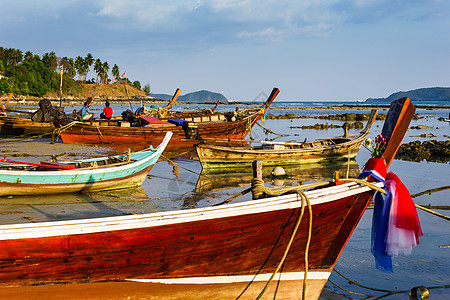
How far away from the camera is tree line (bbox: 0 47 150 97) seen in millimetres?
88406

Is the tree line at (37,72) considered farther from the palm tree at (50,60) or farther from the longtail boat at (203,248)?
the longtail boat at (203,248)

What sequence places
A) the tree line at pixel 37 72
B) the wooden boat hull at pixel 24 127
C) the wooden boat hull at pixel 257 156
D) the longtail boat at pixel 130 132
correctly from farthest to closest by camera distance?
the tree line at pixel 37 72 < the wooden boat hull at pixel 24 127 < the longtail boat at pixel 130 132 < the wooden boat hull at pixel 257 156

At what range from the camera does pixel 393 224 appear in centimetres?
420

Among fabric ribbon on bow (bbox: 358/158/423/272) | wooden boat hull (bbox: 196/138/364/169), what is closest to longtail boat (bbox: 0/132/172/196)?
wooden boat hull (bbox: 196/138/364/169)

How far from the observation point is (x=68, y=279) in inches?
152

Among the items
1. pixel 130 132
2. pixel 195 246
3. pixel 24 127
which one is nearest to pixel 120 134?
pixel 130 132

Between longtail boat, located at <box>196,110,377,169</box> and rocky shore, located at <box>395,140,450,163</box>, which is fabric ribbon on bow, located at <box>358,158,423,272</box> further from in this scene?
rocky shore, located at <box>395,140,450,163</box>

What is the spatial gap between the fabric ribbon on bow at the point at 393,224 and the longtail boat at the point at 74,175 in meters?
7.05

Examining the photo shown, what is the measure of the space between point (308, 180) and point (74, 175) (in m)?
7.98

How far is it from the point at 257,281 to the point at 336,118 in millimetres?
50675

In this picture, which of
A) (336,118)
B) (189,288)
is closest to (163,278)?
(189,288)

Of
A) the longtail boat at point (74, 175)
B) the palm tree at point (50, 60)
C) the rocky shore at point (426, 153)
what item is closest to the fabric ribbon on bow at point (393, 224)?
the longtail boat at point (74, 175)

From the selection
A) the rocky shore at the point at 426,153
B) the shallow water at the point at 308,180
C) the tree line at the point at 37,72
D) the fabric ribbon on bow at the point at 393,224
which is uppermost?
the tree line at the point at 37,72

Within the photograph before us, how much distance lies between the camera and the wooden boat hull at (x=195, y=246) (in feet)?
12.2
